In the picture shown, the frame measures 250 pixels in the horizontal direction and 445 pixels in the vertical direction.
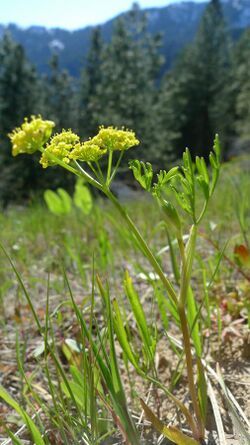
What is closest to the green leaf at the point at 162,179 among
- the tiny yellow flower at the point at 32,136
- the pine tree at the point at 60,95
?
the tiny yellow flower at the point at 32,136

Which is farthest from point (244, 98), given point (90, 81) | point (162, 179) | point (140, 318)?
point (162, 179)

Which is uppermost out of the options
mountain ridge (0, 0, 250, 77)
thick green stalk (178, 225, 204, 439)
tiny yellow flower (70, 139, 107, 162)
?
mountain ridge (0, 0, 250, 77)

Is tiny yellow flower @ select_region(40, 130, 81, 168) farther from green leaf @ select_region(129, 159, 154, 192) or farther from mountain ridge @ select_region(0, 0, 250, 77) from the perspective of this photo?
mountain ridge @ select_region(0, 0, 250, 77)

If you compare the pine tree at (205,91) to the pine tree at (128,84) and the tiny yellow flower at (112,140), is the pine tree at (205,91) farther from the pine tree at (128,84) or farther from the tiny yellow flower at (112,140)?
the tiny yellow flower at (112,140)

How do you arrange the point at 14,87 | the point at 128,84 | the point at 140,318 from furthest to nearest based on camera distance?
1. the point at 14,87
2. the point at 128,84
3. the point at 140,318

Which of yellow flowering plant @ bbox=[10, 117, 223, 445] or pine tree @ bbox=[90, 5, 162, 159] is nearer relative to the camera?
yellow flowering plant @ bbox=[10, 117, 223, 445]

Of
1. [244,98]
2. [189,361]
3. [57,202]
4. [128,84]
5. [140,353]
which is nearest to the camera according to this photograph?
[189,361]

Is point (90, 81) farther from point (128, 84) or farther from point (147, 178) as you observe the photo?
point (147, 178)

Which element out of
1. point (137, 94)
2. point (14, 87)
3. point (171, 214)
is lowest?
point (137, 94)

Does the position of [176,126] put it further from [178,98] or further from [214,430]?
[214,430]

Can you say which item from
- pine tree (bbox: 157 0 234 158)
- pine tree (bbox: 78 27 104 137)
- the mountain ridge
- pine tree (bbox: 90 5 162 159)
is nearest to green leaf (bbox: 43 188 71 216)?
pine tree (bbox: 90 5 162 159)

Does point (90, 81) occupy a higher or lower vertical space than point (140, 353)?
lower

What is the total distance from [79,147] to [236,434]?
0.63m

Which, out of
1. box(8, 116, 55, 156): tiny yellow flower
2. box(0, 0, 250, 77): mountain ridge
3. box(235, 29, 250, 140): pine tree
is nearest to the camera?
box(8, 116, 55, 156): tiny yellow flower
